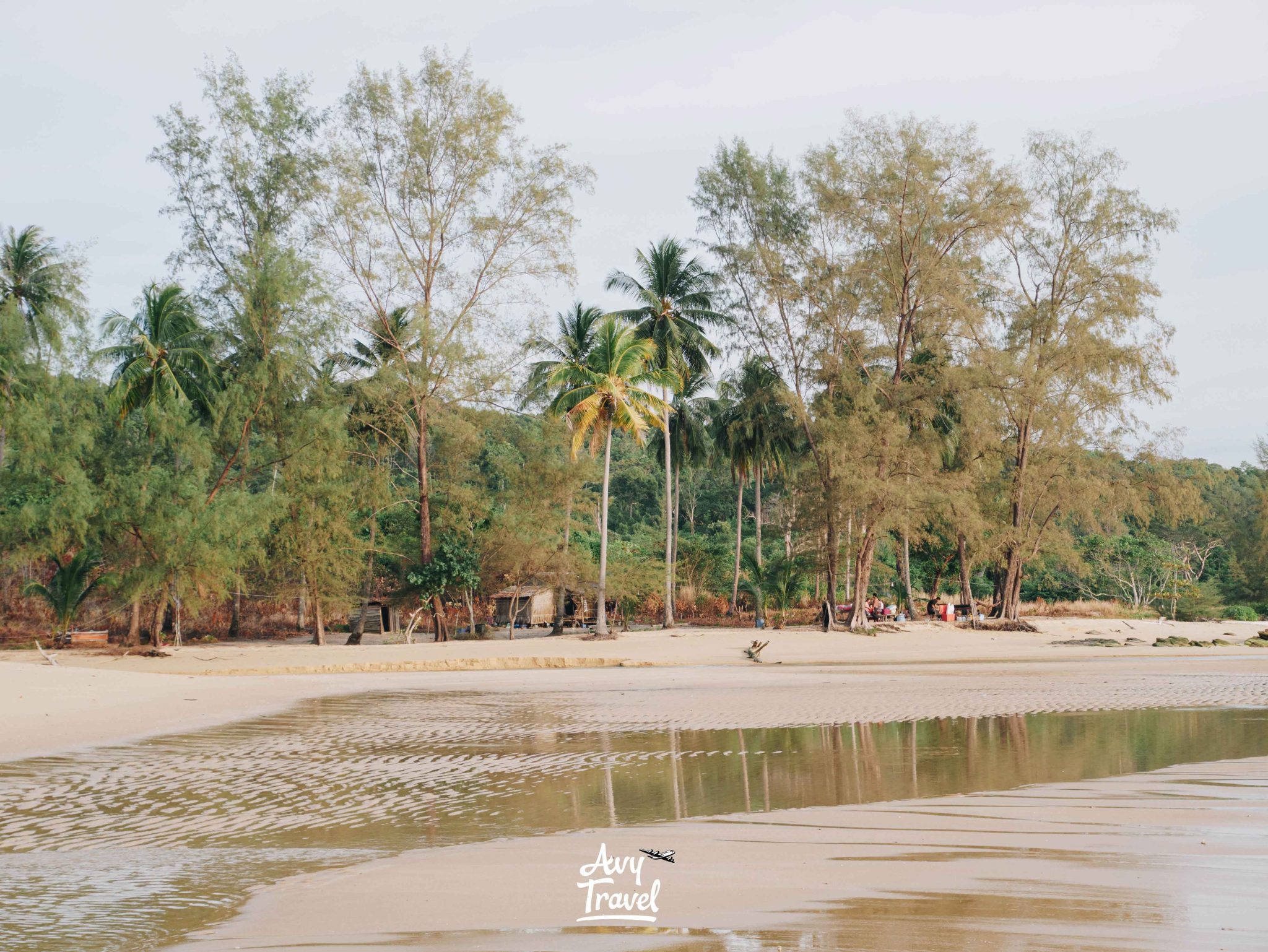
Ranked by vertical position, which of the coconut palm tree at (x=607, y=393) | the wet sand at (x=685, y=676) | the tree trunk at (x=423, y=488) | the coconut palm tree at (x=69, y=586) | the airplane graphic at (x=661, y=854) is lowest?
the wet sand at (x=685, y=676)

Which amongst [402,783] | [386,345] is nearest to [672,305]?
[386,345]

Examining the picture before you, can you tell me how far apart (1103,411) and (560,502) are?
18508mm

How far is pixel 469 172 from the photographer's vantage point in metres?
28.5

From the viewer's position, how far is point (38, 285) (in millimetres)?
26406

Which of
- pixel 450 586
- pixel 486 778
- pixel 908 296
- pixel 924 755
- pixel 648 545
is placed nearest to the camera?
pixel 486 778

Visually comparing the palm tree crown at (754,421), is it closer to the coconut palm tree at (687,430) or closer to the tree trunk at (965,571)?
the coconut palm tree at (687,430)

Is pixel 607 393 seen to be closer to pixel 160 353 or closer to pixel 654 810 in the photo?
pixel 160 353

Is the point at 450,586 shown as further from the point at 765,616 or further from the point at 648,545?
the point at 648,545

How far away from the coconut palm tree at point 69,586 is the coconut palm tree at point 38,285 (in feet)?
17.5

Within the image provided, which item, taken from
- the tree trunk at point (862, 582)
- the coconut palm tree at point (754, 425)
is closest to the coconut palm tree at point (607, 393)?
the coconut palm tree at point (754, 425)

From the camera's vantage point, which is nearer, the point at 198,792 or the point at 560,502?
the point at 198,792

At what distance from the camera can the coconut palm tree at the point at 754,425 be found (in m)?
32.8

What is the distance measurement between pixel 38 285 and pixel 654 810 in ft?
86.6

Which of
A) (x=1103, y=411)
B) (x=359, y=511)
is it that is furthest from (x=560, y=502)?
(x=1103, y=411)
